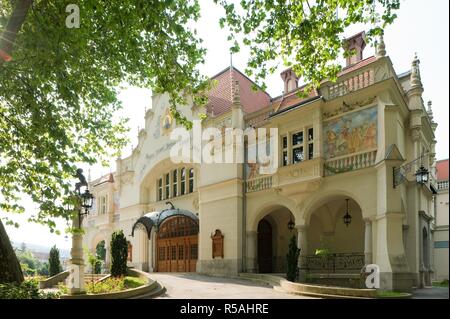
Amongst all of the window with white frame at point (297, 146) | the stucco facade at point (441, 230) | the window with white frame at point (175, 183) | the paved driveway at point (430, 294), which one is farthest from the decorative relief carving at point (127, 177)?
the paved driveway at point (430, 294)

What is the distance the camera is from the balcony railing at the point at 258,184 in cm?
2100

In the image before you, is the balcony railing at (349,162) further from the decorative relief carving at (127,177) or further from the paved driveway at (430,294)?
the decorative relief carving at (127,177)

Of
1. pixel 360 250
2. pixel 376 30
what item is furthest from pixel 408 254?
pixel 376 30

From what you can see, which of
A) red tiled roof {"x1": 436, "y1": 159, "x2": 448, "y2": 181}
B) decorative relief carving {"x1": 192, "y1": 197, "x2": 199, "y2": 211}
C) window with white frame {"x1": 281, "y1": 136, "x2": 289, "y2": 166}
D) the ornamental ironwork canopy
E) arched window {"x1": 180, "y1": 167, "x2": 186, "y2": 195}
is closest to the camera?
window with white frame {"x1": 281, "y1": 136, "x2": 289, "y2": 166}

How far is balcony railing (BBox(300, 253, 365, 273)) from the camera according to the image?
17266mm

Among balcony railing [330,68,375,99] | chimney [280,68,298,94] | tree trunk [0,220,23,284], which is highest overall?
chimney [280,68,298,94]

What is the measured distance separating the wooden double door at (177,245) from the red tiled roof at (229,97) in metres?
7.35

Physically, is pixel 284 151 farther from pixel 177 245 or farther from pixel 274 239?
pixel 177 245

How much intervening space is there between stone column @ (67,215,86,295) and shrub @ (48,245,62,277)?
13773 millimetres

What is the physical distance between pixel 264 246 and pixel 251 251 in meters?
2.21

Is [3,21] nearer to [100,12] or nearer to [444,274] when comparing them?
[100,12]

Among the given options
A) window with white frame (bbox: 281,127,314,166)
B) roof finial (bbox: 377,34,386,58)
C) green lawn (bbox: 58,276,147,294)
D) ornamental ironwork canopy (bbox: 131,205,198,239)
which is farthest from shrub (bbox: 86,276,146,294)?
roof finial (bbox: 377,34,386,58)

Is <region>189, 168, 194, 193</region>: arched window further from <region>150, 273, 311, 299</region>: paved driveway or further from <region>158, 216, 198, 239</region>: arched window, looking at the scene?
<region>150, 273, 311, 299</region>: paved driveway

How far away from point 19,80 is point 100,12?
328 centimetres
